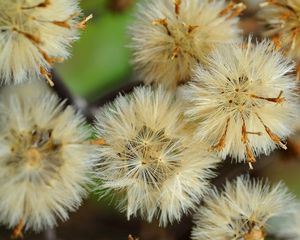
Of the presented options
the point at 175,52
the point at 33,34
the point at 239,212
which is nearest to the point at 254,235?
the point at 239,212

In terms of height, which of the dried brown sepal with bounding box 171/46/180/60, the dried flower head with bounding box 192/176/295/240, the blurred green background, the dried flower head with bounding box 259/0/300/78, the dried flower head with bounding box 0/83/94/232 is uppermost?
the blurred green background

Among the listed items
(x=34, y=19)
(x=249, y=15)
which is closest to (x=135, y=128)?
(x=34, y=19)

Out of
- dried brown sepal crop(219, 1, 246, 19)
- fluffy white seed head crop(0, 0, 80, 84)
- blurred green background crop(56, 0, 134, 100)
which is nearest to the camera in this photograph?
fluffy white seed head crop(0, 0, 80, 84)

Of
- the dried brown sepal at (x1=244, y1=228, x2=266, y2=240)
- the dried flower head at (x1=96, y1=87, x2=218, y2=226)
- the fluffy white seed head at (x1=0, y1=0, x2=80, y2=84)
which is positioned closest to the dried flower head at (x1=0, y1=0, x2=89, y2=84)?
the fluffy white seed head at (x1=0, y1=0, x2=80, y2=84)

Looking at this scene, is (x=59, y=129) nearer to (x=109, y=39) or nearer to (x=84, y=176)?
(x=84, y=176)

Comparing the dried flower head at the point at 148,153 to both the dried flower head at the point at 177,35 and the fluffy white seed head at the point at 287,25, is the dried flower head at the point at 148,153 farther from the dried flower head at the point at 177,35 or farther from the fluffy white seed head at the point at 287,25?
the fluffy white seed head at the point at 287,25

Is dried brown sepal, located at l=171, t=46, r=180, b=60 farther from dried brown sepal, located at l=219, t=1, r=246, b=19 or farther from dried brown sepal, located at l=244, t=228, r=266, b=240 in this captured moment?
dried brown sepal, located at l=244, t=228, r=266, b=240

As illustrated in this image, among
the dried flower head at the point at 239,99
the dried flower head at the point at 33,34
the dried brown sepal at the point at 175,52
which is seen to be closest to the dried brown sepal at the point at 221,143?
the dried flower head at the point at 239,99
